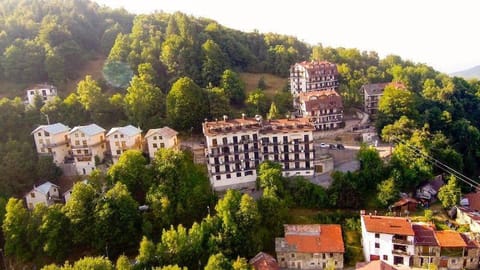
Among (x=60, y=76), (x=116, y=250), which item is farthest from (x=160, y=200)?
(x=60, y=76)

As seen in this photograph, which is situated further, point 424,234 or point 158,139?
point 158,139

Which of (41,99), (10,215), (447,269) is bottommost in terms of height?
(447,269)

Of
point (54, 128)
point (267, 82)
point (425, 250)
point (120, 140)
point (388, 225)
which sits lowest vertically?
point (425, 250)

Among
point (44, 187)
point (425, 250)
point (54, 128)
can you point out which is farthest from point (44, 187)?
point (425, 250)

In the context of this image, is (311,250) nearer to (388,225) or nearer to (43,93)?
(388,225)

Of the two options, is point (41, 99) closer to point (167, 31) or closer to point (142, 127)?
point (142, 127)

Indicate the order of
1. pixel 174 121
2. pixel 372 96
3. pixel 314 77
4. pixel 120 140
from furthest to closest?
1. pixel 314 77
2. pixel 372 96
3. pixel 174 121
4. pixel 120 140

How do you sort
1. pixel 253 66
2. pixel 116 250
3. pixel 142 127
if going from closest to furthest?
pixel 116 250 < pixel 142 127 < pixel 253 66

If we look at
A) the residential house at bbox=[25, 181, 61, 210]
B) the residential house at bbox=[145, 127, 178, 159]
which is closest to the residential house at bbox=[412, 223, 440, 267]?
the residential house at bbox=[145, 127, 178, 159]

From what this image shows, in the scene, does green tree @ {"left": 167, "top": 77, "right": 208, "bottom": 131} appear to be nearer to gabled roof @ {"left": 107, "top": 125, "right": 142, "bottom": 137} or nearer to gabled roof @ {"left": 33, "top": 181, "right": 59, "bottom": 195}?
gabled roof @ {"left": 107, "top": 125, "right": 142, "bottom": 137}
